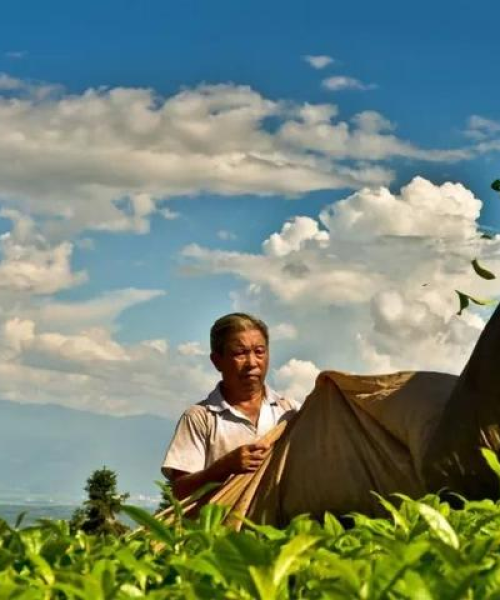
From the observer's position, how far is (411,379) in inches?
210

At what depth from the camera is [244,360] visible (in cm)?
666

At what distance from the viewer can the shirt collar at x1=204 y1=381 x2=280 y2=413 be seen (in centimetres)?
669

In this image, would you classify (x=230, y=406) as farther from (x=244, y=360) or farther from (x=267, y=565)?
(x=267, y=565)

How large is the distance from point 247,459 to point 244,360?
1.44m

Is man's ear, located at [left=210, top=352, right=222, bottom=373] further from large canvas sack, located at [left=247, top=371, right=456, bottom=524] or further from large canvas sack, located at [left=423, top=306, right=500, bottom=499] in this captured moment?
large canvas sack, located at [left=423, top=306, right=500, bottom=499]

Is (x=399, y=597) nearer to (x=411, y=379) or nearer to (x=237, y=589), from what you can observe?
(x=237, y=589)

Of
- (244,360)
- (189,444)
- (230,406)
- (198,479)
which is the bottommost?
(198,479)

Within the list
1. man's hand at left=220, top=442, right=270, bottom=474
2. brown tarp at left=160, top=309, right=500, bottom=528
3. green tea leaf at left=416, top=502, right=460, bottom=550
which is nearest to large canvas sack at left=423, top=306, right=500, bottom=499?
brown tarp at left=160, top=309, right=500, bottom=528

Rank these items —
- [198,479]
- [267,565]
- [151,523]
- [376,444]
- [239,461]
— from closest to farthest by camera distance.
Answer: [267,565] → [151,523] → [376,444] → [239,461] → [198,479]

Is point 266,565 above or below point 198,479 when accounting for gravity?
below

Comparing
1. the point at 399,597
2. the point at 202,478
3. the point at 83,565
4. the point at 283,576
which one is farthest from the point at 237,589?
the point at 202,478

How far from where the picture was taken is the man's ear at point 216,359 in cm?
677

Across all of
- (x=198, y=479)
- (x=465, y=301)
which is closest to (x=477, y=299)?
(x=465, y=301)

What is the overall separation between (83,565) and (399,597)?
23.1 inches
